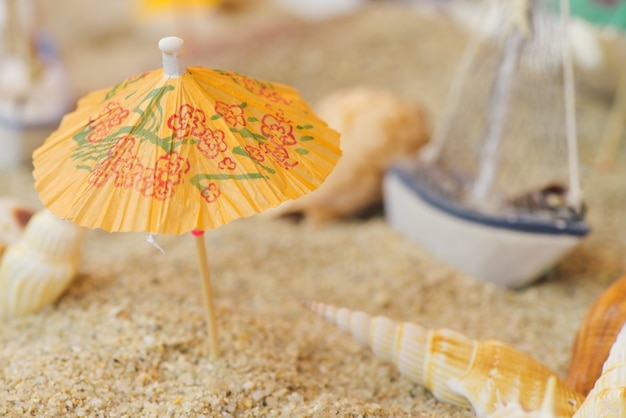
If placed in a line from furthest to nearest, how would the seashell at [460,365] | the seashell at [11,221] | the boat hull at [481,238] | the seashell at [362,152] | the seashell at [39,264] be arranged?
the seashell at [362,152]
the boat hull at [481,238]
the seashell at [11,221]
the seashell at [39,264]
the seashell at [460,365]

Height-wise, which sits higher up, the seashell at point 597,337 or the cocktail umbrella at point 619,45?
the cocktail umbrella at point 619,45

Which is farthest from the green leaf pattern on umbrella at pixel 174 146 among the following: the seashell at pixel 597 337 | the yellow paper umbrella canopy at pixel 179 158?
the seashell at pixel 597 337

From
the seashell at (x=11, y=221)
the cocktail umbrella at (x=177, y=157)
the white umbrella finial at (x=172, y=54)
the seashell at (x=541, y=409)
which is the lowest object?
the seashell at (x=541, y=409)

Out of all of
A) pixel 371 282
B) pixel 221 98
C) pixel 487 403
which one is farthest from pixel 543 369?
pixel 221 98

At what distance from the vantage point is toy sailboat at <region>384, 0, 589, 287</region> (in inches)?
55.1

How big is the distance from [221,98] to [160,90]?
0.09 m

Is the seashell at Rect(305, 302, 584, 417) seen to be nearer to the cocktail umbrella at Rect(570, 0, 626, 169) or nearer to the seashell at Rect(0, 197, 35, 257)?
the seashell at Rect(0, 197, 35, 257)

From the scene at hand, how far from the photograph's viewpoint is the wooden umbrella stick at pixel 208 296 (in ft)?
3.33

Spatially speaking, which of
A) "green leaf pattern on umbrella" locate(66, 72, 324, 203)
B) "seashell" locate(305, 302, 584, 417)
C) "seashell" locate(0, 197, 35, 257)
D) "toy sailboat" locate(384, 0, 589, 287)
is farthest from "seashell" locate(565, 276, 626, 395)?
"seashell" locate(0, 197, 35, 257)

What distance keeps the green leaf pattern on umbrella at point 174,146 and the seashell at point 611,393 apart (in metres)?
0.53

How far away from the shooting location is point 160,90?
890 millimetres

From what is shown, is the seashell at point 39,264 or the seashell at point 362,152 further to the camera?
the seashell at point 362,152

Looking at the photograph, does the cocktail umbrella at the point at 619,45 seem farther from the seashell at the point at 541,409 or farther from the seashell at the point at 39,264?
the seashell at the point at 39,264

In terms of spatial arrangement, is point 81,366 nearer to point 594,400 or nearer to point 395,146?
point 594,400
